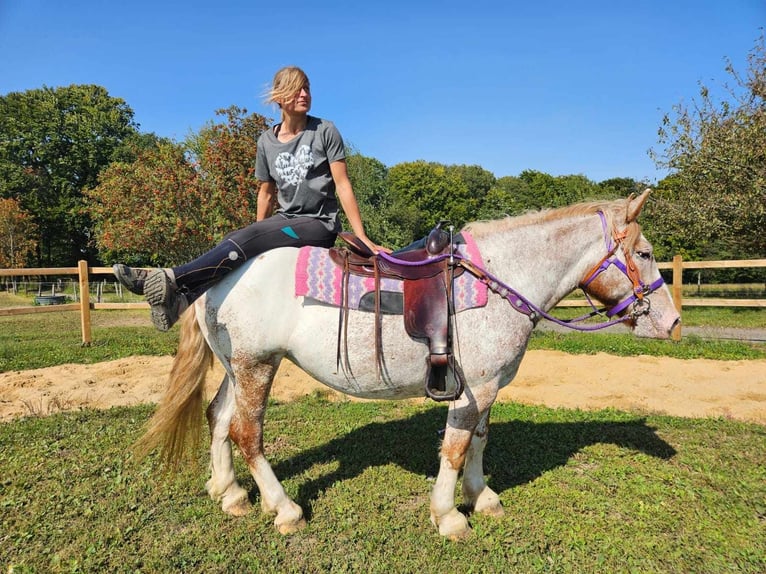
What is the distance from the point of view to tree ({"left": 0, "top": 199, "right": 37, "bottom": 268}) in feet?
98.9

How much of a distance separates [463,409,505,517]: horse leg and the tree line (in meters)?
1.88

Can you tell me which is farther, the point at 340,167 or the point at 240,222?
the point at 240,222

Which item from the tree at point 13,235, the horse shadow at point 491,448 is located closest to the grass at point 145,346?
the horse shadow at point 491,448

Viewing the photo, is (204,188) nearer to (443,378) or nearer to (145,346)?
(145,346)

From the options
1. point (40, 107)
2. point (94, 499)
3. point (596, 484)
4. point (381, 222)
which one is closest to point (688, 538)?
point (596, 484)

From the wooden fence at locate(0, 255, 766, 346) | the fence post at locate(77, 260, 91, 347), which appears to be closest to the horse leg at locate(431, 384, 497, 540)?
the wooden fence at locate(0, 255, 766, 346)

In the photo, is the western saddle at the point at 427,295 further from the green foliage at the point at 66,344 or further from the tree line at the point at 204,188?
the green foliage at the point at 66,344

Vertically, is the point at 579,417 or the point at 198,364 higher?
the point at 198,364

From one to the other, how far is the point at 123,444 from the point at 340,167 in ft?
12.0

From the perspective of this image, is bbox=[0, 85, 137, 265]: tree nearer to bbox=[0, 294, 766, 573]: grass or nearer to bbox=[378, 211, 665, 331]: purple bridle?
bbox=[0, 294, 766, 573]: grass

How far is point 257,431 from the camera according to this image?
10.5ft

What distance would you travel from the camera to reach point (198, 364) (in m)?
3.51

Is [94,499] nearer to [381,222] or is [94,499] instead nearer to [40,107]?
[381,222]

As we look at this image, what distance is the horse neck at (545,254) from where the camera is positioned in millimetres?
3072
